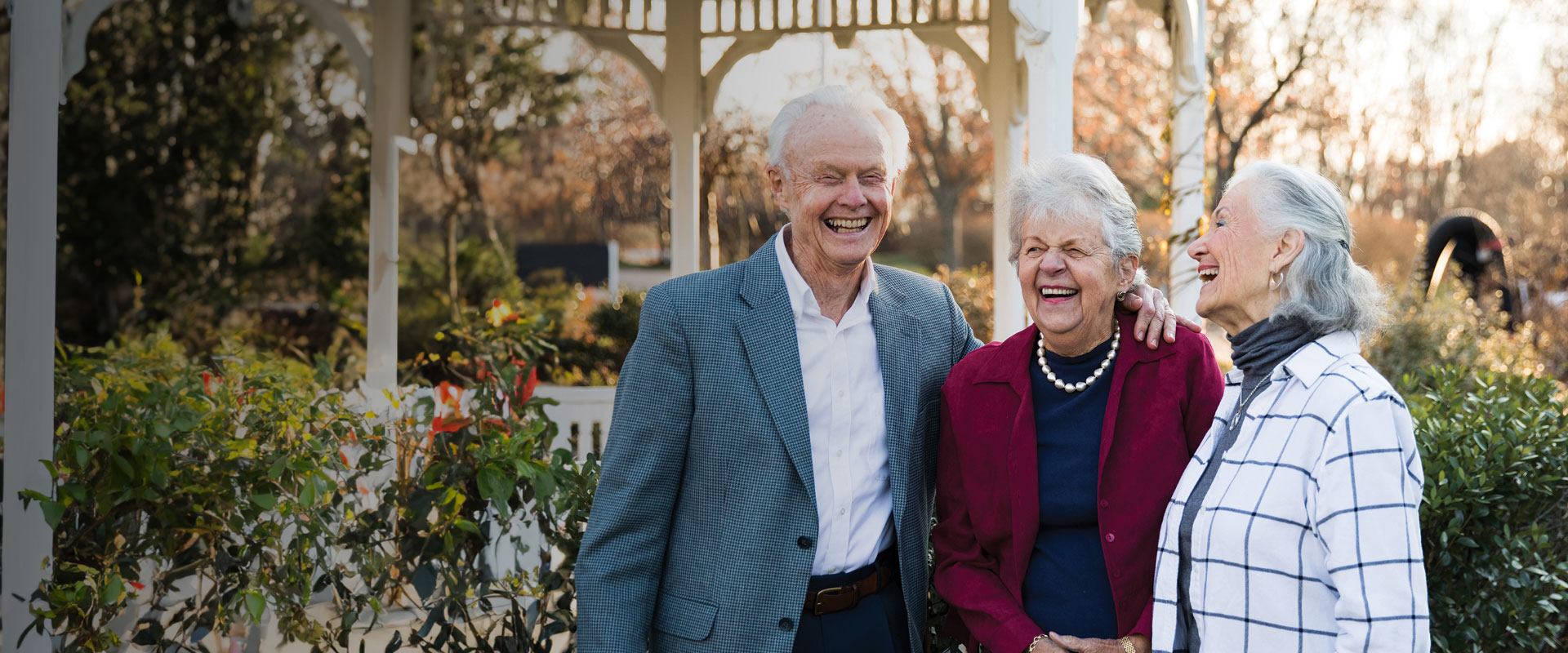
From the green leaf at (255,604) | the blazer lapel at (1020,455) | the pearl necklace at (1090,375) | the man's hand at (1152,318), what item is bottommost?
the green leaf at (255,604)

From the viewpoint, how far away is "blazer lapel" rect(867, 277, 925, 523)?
195 centimetres

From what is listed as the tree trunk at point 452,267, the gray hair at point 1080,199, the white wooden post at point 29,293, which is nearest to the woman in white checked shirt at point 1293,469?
the gray hair at point 1080,199

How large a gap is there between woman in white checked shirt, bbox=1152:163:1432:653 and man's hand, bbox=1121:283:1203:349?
0.26 feet

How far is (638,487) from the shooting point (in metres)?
1.89

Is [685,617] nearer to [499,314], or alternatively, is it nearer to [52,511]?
[499,314]

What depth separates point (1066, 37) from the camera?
4.01 metres

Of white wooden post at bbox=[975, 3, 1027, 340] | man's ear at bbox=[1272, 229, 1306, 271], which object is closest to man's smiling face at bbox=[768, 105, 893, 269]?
man's ear at bbox=[1272, 229, 1306, 271]

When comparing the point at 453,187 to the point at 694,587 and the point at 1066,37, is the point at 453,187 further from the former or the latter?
the point at 694,587

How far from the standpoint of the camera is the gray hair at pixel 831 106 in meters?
1.99

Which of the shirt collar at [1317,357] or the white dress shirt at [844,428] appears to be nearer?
the shirt collar at [1317,357]

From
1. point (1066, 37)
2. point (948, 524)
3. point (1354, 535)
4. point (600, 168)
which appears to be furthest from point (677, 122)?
point (600, 168)

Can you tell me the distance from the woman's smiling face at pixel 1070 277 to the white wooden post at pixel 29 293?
8.57 ft

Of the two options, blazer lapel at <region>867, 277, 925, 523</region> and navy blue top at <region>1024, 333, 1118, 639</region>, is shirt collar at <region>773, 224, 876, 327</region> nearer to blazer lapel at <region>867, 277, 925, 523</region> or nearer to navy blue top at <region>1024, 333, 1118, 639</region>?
blazer lapel at <region>867, 277, 925, 523</region>

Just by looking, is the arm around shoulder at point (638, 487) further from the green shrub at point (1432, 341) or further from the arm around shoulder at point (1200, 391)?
the green shrub at point (1432, 341)
